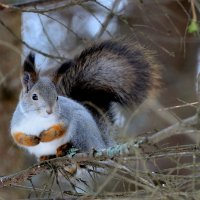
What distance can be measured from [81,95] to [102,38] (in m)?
0.48

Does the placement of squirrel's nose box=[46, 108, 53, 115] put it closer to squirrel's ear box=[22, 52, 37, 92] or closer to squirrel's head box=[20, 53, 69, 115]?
squirrel's head box=[20, 53, 69, 115]

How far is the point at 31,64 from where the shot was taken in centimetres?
211

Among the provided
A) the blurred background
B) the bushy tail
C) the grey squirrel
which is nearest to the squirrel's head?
Result: the grey squirrel

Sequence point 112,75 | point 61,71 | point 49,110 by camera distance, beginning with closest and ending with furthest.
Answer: point 49,110 < point 61,71 < point 112,75

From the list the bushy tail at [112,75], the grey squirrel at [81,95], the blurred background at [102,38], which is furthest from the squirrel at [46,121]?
the blurred background at [102,38]

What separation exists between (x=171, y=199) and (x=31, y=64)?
92cm

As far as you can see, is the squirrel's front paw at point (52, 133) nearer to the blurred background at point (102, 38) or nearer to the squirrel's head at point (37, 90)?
the squirrel's head at point (37, 90)

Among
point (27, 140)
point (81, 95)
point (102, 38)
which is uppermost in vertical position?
point (102, 38)

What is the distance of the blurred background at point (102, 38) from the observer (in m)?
2.77

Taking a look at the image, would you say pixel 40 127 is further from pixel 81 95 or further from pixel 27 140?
pixel 81 95

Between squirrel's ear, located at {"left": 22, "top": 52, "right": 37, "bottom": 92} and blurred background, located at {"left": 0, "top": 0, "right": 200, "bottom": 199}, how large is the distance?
0.37m

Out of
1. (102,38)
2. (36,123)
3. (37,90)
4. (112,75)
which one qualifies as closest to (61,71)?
(37,90)

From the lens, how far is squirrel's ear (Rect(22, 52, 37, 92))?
2.11 m

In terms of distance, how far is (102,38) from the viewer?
9.30 ft
